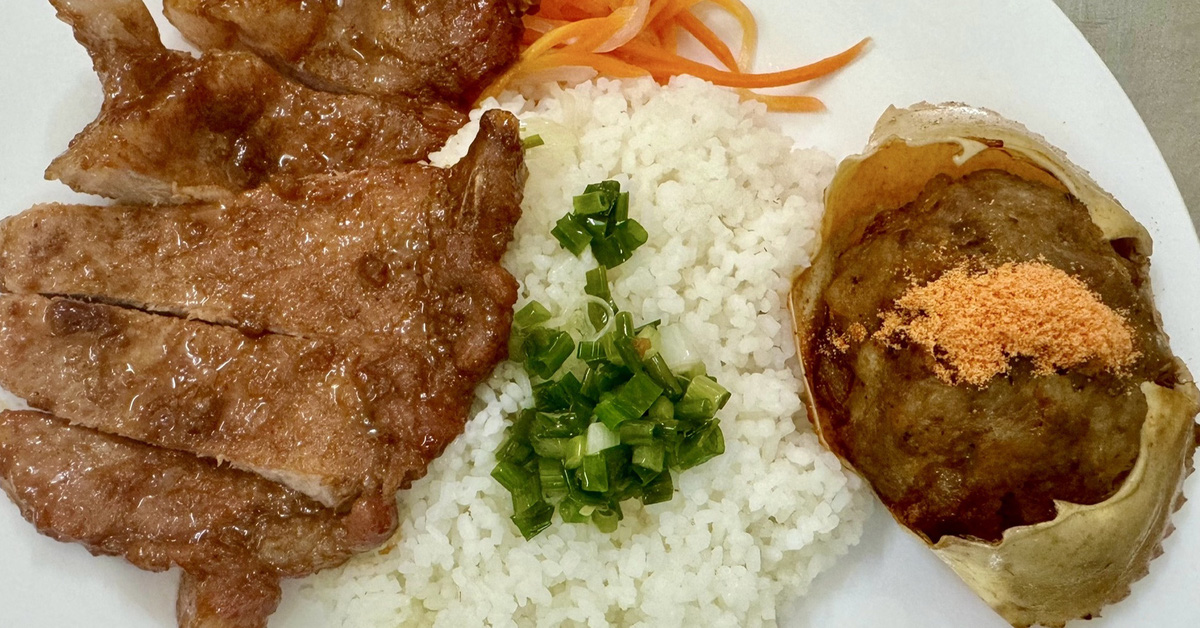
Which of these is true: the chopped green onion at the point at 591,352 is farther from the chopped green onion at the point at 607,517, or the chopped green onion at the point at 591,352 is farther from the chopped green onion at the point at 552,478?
the chopped green onion at the point at 607,517

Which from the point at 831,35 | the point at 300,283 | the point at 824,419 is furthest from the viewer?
the point at 831,35

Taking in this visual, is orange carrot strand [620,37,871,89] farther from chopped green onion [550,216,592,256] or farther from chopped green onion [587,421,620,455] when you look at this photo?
chopped green onion [587,421,620,455]

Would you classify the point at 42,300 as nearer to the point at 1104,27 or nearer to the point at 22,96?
the point at 22,96

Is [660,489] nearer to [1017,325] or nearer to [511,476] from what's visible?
[511,476]

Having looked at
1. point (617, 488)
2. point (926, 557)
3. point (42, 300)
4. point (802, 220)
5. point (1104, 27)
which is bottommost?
point (926, 557)

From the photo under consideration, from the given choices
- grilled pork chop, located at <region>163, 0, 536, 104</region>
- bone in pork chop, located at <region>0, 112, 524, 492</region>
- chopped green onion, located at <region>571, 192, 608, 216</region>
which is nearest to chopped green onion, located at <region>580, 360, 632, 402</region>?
bone in pork chop, located at <region>0, 112, 524, 492</region>

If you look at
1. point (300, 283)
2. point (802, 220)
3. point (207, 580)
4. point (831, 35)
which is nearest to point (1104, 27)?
point (831, 35)

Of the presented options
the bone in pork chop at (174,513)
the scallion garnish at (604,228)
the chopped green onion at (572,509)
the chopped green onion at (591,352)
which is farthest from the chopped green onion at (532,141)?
the bone in pork chop at (174,513)
